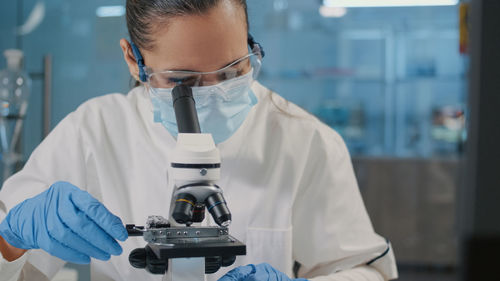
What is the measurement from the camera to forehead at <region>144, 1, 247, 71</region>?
36.7 inches

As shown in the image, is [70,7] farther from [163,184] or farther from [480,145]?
[480,145]

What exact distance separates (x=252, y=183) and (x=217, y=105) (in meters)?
0.22

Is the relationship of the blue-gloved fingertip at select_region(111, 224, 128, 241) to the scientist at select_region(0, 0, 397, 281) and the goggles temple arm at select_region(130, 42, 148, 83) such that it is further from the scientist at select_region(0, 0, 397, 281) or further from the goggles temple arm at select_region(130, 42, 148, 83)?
the goggles temple arm at select_region(130, 42, 148, 83)

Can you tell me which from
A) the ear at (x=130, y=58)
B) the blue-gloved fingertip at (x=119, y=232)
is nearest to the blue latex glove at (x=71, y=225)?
the blue-gloved fingertip at (x=119, y=232)

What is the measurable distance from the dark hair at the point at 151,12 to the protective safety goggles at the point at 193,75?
0.03m

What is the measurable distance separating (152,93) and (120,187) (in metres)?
0.25

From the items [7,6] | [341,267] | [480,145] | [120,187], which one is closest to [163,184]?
[120,187]

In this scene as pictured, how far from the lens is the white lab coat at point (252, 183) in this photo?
1134 millimetres

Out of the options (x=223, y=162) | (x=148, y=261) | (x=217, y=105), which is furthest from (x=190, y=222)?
(x=223, y=162)

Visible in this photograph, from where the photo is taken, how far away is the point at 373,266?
1.17 metres

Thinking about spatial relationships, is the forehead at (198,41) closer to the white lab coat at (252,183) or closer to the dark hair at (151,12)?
the dark hair at (151,12)

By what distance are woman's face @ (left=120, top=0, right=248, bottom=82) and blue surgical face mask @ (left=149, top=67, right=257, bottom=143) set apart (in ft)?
0.15

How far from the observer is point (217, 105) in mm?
1023

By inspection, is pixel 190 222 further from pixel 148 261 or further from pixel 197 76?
pixel 197 76
